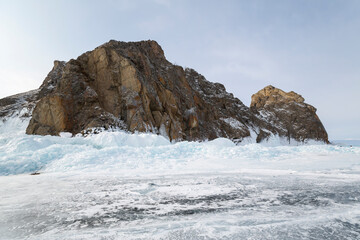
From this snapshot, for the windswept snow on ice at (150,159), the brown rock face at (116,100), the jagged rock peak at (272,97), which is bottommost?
the windswept snow on ice at (150,159)

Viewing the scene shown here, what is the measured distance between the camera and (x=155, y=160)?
8.64m

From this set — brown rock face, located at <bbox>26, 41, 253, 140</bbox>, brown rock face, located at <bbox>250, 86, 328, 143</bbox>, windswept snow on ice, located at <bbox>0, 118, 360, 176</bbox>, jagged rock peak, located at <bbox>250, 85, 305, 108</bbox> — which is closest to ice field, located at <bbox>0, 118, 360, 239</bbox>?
windswept snow on ice, located at <bbox>0, 118, 360, 176</bbox>

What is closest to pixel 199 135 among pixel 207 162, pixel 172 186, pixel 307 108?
pixel 207 162

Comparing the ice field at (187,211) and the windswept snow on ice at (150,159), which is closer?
the ice field at (187,211)

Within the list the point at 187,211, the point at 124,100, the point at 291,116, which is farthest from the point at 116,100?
the point at 291,116

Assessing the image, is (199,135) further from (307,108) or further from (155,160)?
(307,108)

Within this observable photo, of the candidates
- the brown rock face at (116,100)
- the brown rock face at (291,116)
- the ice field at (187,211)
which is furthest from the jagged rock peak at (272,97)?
the ice field at (187,211)

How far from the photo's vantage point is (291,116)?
66688mm

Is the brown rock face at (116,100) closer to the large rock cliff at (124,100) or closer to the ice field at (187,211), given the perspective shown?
the large rock cliff at (124,100)

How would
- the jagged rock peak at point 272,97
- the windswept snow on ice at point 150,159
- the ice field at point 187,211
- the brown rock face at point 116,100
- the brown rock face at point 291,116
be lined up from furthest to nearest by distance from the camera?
the jagged rock peak at point 272,97 < the brown rock face at point 291,116 < the brown rock face at point 116,100 < the windswept snow on ice at point 150,159 < the ice field at point 187,211

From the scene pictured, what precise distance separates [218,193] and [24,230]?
2859 millimetres

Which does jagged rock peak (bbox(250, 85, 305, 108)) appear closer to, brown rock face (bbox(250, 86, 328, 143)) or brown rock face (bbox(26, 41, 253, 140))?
brown rock face (bbox(250, 86, 328, 143))

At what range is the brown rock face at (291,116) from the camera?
64.1m

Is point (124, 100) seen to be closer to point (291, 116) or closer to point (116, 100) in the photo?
point (116, 100)
